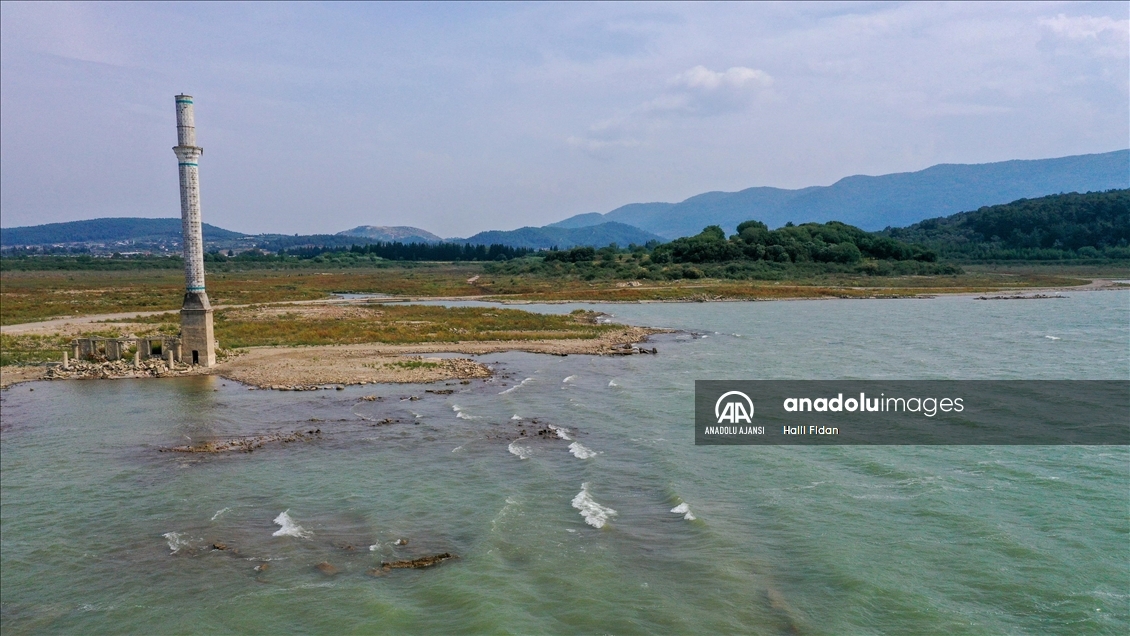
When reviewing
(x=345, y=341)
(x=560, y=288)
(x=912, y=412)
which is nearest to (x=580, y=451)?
(x=912, y=412)


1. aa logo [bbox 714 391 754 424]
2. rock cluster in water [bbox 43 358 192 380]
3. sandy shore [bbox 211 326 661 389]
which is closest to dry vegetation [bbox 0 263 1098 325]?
rock cluster in water [bbox 43 358 192 380]

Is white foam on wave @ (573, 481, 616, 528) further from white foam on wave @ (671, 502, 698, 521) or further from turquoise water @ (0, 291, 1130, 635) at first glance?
white foam on wave @ (671, 502, 698, 521)

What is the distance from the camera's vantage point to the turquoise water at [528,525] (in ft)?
41.6

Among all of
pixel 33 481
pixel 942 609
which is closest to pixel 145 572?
pixel 33 481

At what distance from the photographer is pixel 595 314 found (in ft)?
222

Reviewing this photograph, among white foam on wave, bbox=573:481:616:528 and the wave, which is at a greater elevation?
the wave

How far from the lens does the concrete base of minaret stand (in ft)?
115

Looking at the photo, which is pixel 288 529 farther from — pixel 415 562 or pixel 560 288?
pixel 560 288

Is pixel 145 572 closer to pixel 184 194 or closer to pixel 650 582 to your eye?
pixel 650 582

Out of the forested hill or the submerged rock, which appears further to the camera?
the forested hill

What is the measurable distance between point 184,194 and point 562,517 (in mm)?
25889

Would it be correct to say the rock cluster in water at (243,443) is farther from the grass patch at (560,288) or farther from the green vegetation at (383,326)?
the grass patch at (560,288)

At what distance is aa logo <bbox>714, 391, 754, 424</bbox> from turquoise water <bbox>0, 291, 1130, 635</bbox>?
1.23 meters

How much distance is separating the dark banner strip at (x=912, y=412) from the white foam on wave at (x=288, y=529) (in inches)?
471
